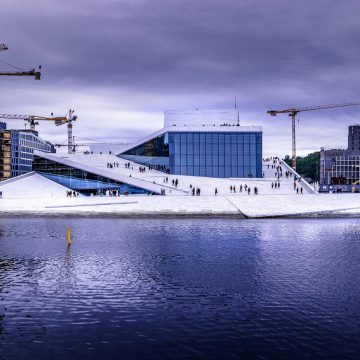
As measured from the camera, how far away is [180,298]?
64.0 feet

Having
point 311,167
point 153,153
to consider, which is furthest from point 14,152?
point 311,167

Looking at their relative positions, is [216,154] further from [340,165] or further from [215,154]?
[340,165]

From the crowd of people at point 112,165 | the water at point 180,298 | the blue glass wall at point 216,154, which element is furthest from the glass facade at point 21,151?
the water at point 180,298

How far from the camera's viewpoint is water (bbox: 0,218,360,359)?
47.7 feet

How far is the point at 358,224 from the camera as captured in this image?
4722cm

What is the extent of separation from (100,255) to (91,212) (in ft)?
93.5

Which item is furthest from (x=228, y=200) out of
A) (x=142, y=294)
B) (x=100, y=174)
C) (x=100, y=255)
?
(x=142, y=294)

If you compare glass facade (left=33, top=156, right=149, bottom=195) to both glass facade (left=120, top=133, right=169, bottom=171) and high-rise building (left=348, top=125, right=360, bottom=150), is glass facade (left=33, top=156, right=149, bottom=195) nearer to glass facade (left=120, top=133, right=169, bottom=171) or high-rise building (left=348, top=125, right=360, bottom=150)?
glass facade (left=120, top=133, right=169, bottom=171)

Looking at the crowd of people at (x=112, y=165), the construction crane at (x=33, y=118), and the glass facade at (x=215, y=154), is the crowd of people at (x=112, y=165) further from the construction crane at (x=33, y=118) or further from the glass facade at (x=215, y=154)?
the construction crane at (x=33, y=118)

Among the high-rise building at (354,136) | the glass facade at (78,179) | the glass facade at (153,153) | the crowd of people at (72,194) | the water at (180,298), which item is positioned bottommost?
the water at (180,298)

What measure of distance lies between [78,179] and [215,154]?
76.5 ft

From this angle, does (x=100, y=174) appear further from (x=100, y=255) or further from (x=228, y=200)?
(x=100, y=255)

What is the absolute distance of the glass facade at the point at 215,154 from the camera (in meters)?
80.8

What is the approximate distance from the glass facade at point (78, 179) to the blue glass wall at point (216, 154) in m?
14.9
